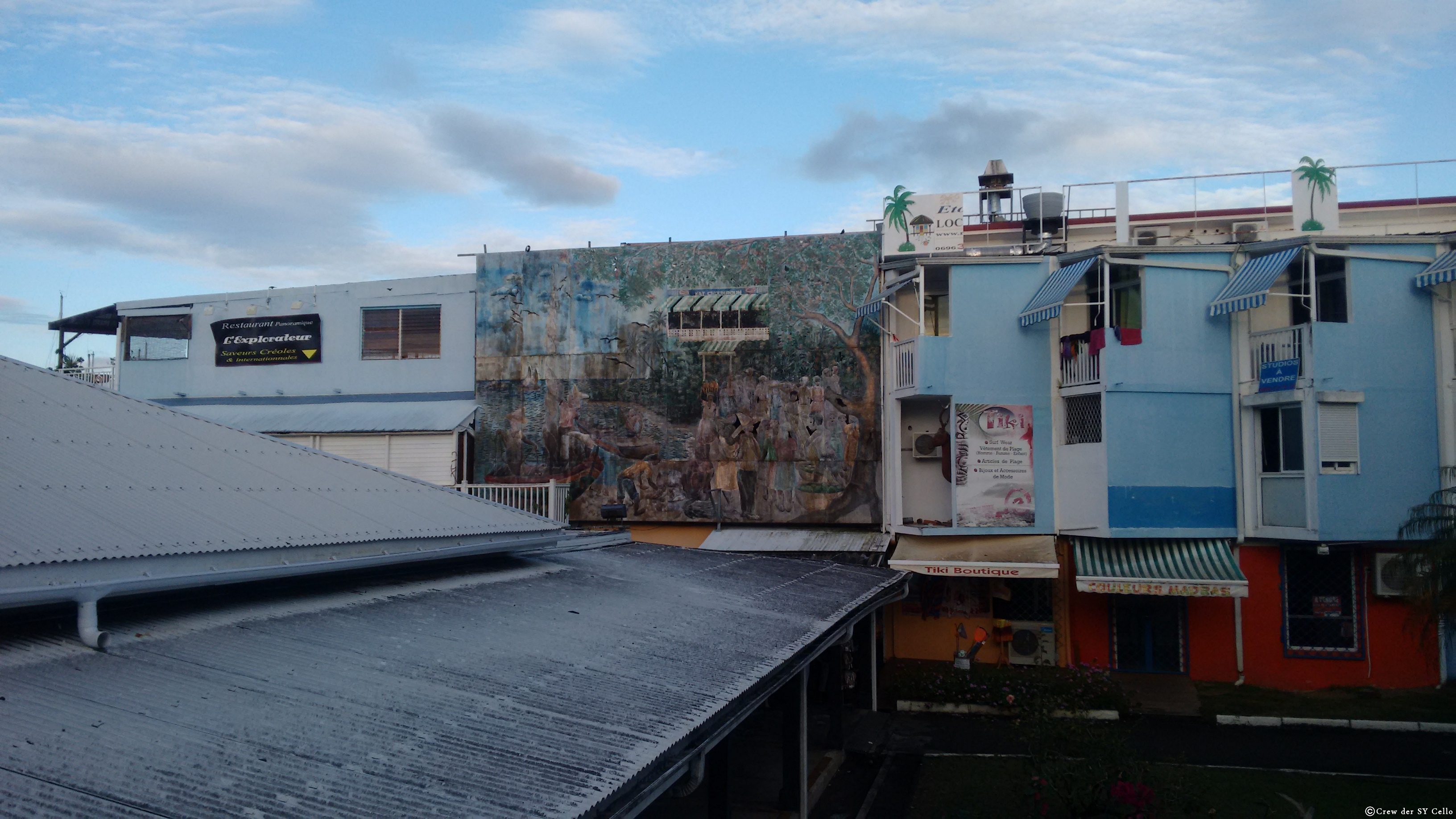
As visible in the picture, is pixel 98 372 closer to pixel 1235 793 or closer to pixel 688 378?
pixel 688 378

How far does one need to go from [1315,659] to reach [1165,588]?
12.0ft

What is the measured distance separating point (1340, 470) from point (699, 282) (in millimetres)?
13069

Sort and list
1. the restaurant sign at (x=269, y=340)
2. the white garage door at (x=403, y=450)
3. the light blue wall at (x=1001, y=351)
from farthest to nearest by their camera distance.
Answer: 1. the restaurant sign at (x=269, y=340)
2. the white garage door at (x=403, y=450)
3. the light blue wall at (x=1001, y=351)

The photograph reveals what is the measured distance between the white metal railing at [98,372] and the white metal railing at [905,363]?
20.2 meters

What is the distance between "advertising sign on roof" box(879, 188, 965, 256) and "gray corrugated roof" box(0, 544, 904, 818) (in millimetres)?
13744

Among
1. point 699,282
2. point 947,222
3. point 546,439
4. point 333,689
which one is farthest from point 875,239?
point 333,689

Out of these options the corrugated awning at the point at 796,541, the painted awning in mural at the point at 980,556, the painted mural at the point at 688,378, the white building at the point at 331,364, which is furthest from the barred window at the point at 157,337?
the painted awning in mural at the point at 980,556

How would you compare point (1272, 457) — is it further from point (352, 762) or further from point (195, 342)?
point (195, 342)

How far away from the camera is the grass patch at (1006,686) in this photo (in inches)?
722

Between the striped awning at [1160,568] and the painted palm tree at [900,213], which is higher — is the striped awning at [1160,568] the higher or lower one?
the lower one

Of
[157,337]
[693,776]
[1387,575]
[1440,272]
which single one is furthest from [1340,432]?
[157,337]

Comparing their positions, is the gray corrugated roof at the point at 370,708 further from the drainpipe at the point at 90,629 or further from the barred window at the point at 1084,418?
the barred window at the point at 1084,418

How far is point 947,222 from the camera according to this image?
21062mm

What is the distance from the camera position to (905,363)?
20641mm
